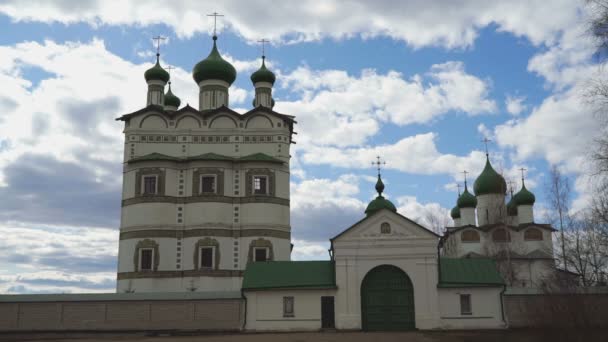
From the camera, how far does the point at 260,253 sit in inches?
1207

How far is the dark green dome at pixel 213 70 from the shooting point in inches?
1355

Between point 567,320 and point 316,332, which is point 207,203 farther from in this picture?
point 567,320

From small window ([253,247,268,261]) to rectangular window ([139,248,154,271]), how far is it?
494 centimetres

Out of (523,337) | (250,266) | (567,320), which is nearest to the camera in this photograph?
(567,320)

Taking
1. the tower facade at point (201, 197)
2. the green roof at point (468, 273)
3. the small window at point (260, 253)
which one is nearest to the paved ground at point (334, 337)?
the green roof at point (468, 273)

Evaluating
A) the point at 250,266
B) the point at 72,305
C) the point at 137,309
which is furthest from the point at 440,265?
the point at 72,305

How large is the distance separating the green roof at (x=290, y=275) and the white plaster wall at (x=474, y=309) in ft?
14.0

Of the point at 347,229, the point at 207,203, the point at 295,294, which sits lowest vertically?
the point at 295,294

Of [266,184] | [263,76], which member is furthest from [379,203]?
[263,76]

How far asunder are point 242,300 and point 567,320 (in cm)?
1235

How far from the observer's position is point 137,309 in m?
24.1

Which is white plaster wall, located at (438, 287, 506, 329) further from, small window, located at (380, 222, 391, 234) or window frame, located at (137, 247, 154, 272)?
window frame, located at (137, 247, 154, 272)

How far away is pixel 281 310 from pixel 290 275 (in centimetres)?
140

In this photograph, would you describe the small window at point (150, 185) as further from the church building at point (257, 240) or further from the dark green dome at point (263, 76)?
the dark green dome at point (263, 76)
